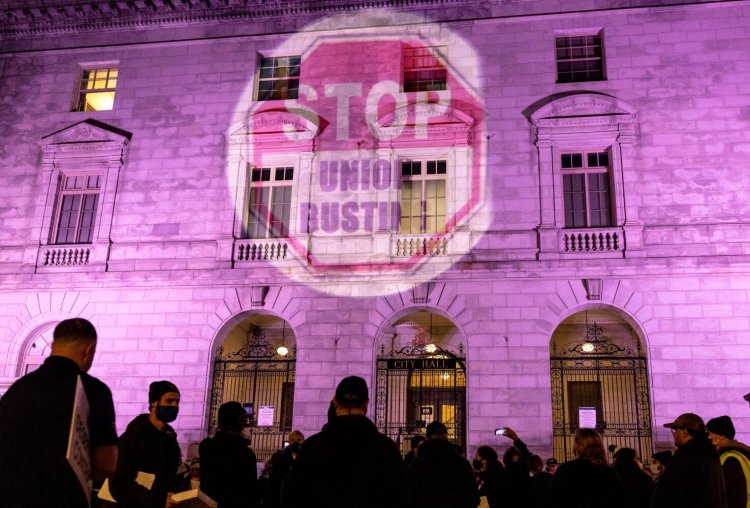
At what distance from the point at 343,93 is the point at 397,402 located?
9344 millimetres

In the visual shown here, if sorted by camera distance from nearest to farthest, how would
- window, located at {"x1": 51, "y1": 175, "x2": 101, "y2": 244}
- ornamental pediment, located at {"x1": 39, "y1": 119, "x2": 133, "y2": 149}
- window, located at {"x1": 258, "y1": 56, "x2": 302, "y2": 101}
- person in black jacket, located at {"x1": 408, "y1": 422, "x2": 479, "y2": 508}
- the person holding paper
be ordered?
the person holding paper → person in black jacket, located at {"x1": 408, "y1": 422, "x2": 479, "y2": 508} → window, located at {"x1": 51, "y1": 175, "x2": 101, "y2": 244} → ornamental pediment, located at {"x1": 39, "y1": 119, "x2": 133, "y2": 149} → window, located at {"x1": 258, "y1": 56, "x2": 302, "y2": 101}

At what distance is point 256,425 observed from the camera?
59.6ft

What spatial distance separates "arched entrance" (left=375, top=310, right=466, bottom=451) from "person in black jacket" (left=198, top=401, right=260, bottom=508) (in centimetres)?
1086

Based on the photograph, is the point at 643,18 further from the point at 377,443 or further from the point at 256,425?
the point at 377,443

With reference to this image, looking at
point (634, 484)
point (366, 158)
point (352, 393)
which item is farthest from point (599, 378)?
point (352, 393)

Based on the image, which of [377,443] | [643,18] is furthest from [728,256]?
[377,443]

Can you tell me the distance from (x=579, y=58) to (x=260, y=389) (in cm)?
1360

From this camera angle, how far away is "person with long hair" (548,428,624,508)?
539 cm

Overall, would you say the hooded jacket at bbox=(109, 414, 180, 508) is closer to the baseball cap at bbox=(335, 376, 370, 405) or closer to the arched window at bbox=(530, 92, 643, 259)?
the baseball cap at bbox=(335, 376, 370, 405)

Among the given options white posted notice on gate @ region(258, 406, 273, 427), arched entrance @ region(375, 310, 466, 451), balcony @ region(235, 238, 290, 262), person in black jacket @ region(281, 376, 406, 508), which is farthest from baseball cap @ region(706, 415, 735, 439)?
white posted notice on gate @ region(258, 406, 273, 427)

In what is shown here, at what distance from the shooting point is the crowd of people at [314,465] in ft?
11.2

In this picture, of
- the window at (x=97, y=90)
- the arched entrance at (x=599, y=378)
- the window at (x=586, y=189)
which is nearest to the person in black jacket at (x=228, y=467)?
the arched entrance at (x=599, y=378)

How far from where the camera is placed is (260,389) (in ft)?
70.2

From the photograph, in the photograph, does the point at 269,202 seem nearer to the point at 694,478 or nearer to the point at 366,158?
the point at 366,158
